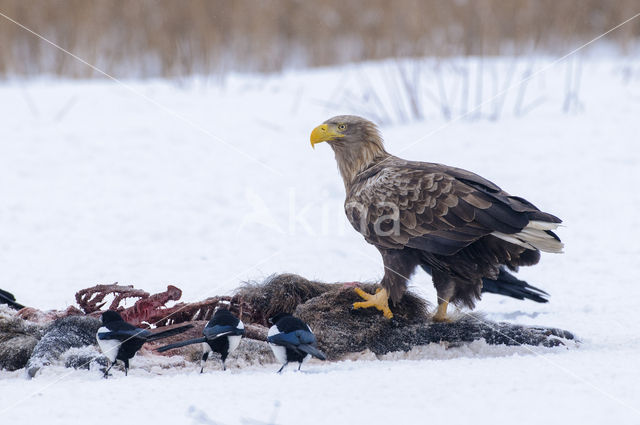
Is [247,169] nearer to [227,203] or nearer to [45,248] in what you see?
[227,203]

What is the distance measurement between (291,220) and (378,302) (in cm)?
261

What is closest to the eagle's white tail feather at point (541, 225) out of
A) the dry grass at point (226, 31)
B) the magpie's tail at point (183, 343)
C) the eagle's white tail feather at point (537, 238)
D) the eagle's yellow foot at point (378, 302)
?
the eagle's white tail feather at point (537, 238)

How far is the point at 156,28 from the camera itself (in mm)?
10594

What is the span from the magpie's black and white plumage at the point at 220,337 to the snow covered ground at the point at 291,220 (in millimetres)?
100

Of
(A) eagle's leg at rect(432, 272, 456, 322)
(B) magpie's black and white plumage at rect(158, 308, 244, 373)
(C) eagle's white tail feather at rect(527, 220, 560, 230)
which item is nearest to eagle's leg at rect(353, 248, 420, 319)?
(A) eagle's leg at rect(432, 272, 456, 322)

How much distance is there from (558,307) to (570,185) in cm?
Answer: 246

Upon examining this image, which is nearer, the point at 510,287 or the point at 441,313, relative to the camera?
the point at 441,313

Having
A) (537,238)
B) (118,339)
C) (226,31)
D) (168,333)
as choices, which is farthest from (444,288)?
(226,31)

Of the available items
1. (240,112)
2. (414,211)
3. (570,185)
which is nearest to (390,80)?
(240,112)

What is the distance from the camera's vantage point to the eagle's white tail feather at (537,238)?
10.6 ft

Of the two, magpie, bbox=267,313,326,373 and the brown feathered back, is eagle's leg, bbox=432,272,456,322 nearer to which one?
the brown feathered back

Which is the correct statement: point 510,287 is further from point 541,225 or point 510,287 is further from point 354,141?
point 354,141

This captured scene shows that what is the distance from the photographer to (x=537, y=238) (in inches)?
127

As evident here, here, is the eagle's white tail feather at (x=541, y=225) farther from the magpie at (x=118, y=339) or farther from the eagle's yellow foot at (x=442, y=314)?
the magpie at (x=118, y=339)
